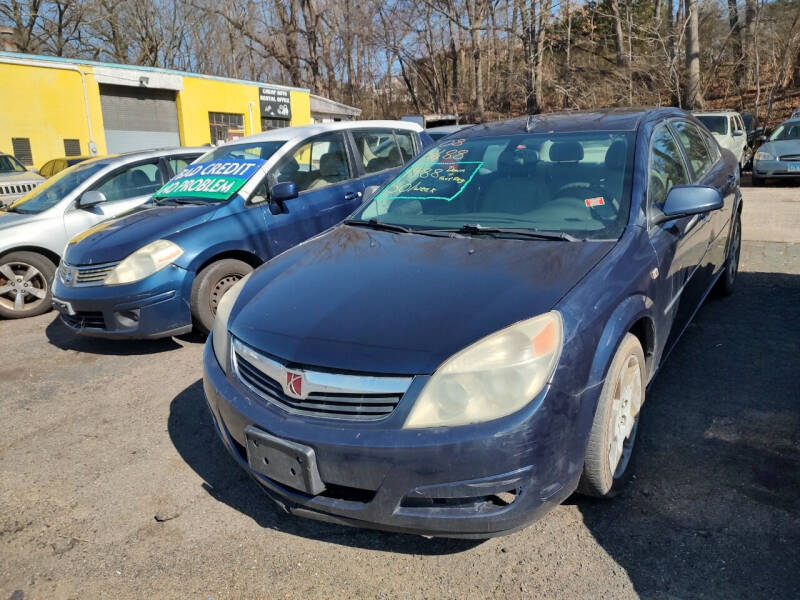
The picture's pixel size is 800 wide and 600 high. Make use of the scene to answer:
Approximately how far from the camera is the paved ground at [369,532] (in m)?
2.28

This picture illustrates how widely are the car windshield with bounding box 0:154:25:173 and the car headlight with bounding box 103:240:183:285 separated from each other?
11313mm

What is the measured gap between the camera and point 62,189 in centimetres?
690

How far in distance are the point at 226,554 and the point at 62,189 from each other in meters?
5.85

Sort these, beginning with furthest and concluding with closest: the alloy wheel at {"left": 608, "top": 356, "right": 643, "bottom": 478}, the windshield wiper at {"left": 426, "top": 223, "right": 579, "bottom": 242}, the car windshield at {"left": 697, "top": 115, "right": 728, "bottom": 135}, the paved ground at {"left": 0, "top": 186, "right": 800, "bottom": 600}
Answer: the car windshield at {"left": 697, "top": 115, "right": 728, "bottom": 135}, the windshield wiper at {"left": 426, "top": 223, "right": 579, "bottom": 242}, the alloy wheel at {"left": 608, "top": 356, "right": 643, "bottom": 478}, the paved ground at {"left": 0, "top": 186, "right": 800, "bottom": 600}

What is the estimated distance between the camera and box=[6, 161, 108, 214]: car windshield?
268 inches

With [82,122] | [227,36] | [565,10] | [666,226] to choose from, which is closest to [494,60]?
[565,10]

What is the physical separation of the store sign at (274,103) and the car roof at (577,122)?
24.2 metres

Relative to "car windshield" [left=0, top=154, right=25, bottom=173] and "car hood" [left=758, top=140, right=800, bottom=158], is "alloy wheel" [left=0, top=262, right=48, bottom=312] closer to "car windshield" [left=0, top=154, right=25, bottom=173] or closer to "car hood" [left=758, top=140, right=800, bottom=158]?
"car windshield" [left=0, top=154, right=25, bottom=173]

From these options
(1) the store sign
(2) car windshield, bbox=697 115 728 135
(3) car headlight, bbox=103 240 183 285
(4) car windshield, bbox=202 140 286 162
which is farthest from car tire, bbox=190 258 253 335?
(1) the store sign

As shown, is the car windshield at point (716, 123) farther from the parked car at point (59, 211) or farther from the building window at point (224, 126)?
the building window at point (224, 126)

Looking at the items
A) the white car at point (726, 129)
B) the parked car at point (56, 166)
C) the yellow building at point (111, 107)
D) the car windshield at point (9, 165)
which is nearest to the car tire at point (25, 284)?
the parked car at point (56, 166)

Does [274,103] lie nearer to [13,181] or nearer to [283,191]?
[13,181]

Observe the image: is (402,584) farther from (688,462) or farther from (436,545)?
(688,462)

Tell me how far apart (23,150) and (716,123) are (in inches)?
783
